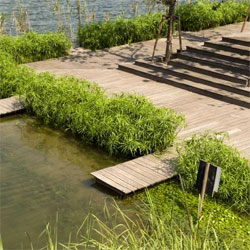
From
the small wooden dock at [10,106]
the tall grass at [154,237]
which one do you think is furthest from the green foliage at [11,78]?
the tall grass at [154,237]

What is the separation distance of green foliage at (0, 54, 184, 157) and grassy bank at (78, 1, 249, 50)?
17.1 feet

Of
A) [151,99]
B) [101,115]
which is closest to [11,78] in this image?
[151,99]

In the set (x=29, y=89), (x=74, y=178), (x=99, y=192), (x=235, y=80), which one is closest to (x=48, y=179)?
(x=74, y=178)

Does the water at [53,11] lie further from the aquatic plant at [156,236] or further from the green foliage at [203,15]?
the aquatic plant at [156,236]

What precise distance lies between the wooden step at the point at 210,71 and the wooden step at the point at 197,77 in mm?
103

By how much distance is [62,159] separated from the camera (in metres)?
9.35

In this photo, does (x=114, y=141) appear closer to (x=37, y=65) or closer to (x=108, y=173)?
(x=108, y=173)

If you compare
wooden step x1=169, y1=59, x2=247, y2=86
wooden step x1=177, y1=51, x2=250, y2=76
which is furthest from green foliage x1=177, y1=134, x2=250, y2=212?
wooden step x1=177, y1=51, x2=250, y2=76

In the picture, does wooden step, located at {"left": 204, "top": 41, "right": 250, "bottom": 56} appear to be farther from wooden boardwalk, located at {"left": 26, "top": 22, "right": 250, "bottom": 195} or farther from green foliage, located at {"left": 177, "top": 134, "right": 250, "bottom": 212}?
green foliage, located at {"left": 177, "top": 134, "right": 250, "bottom": 212}

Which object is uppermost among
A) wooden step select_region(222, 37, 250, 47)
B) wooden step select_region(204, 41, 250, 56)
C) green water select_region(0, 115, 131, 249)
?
wooden step select_region(222, 37, 250, 47)

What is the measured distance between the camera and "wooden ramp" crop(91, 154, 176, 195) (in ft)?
26.5

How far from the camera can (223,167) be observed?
790 centimetres

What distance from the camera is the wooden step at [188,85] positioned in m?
11.8

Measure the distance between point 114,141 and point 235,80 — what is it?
4.63m
